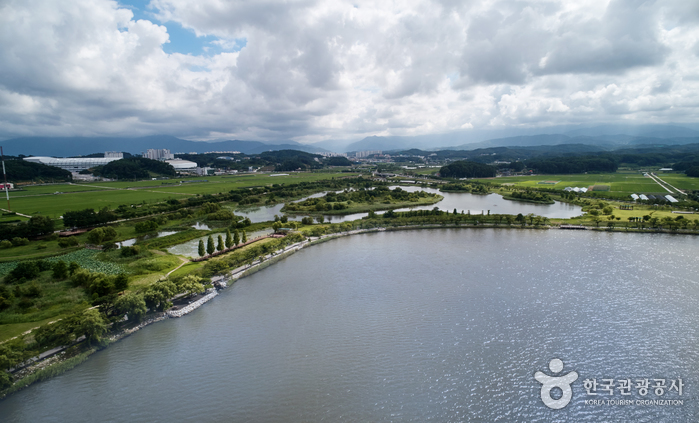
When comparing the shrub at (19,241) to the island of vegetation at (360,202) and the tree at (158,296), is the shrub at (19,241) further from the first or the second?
the island of vegetation at (360,202)

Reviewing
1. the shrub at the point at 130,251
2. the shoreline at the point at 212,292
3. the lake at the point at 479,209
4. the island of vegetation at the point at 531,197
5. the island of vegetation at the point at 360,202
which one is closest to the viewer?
the shoreline at the point at 212,292

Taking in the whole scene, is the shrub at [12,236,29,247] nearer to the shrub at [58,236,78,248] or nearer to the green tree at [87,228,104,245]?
the shrub at [58,236,78,248]

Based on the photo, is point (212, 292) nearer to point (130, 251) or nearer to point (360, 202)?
point (130, 251)

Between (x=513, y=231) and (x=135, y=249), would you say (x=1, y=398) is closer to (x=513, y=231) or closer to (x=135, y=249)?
(x=135, y=249)

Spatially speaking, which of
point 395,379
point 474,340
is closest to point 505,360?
point 474,340

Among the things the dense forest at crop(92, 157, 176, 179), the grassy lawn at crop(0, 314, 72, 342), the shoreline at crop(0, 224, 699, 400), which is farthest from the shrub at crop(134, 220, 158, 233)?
the dense forest at crop(92, 157, 176, 179)

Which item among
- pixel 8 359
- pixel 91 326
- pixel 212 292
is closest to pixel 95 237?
pixel 212 292

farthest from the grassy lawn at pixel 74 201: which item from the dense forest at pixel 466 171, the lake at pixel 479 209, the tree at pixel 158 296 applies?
the dense forest at pixel 466 171
